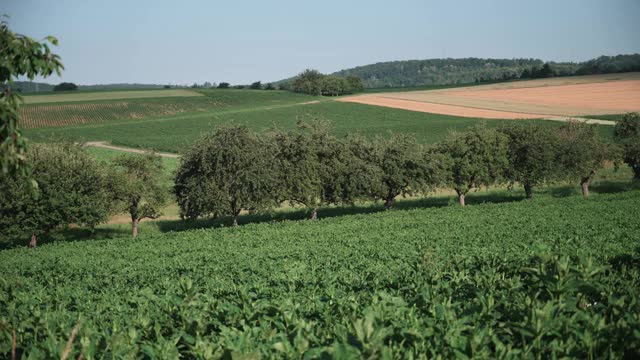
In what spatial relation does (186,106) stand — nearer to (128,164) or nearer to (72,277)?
(128,164)

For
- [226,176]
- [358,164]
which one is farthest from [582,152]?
[226,176]

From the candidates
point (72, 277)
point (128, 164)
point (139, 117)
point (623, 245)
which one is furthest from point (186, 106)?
point (623, 245)

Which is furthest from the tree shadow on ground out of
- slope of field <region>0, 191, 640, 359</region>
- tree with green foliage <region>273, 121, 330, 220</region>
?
tree with green foliage <region>273, 121, 330, 220</region>

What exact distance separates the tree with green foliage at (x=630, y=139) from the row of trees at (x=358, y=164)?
233 millimetres

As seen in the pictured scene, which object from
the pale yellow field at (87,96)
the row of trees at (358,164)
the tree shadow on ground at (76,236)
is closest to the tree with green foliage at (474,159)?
the row of trees at (358,164)

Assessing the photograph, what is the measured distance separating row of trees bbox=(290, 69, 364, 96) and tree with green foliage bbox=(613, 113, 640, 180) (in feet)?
354

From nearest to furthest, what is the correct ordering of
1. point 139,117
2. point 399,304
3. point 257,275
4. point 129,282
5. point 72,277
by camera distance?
1. point 399,304
2. point 257,275
3. point 129,282
4. point 72,277
5. point 139,117

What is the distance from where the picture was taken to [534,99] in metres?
105

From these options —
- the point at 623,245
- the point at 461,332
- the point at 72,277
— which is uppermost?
the point at 461,332

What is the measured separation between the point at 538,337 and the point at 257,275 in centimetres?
1265

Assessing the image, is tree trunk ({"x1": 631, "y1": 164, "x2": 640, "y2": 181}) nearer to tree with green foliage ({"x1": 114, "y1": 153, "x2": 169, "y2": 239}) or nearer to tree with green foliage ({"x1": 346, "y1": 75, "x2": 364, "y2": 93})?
tree with green foliage ({"x1": 114, "y1": 153, "x2": 169, "y2": 239})

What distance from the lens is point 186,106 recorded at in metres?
123

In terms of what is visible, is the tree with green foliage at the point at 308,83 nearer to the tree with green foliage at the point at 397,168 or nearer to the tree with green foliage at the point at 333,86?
the tree with green foliage at the point at 333,86

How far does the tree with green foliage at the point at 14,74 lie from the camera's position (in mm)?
5746
